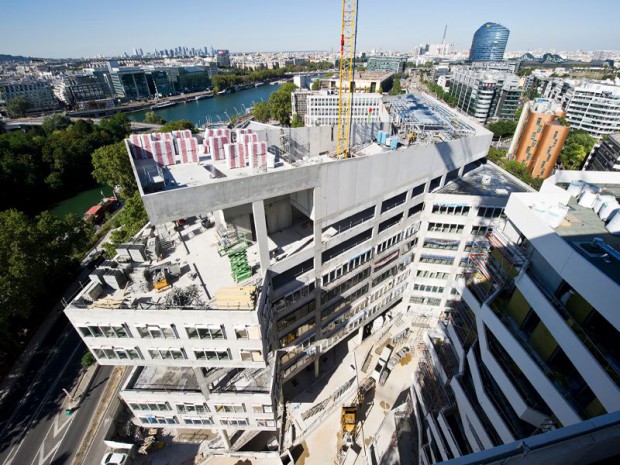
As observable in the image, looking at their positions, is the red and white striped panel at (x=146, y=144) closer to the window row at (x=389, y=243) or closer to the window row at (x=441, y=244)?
the window row at (x=389, y=243)

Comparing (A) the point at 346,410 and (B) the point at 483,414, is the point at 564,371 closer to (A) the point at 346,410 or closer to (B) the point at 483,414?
(B) the point at 483,414

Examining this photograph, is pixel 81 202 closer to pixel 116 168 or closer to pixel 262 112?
pixel 116 168

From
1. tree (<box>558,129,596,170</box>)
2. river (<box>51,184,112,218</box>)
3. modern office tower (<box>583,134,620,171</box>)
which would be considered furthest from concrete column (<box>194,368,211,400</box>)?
tree (<box>558,129,596,170</box>)

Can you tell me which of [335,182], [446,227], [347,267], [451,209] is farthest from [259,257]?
[446,227]

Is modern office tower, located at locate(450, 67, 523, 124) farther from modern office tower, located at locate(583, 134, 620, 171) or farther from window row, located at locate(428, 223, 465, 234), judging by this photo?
window row, located at locate(428, 223, 465, 234)

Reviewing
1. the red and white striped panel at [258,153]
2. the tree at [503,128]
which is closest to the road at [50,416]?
the red and white striped panel at [258,153]

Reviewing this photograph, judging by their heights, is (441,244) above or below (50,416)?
Answer: above

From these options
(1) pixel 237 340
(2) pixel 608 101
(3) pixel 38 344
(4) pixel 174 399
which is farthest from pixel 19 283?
(2) pixel 608 101
